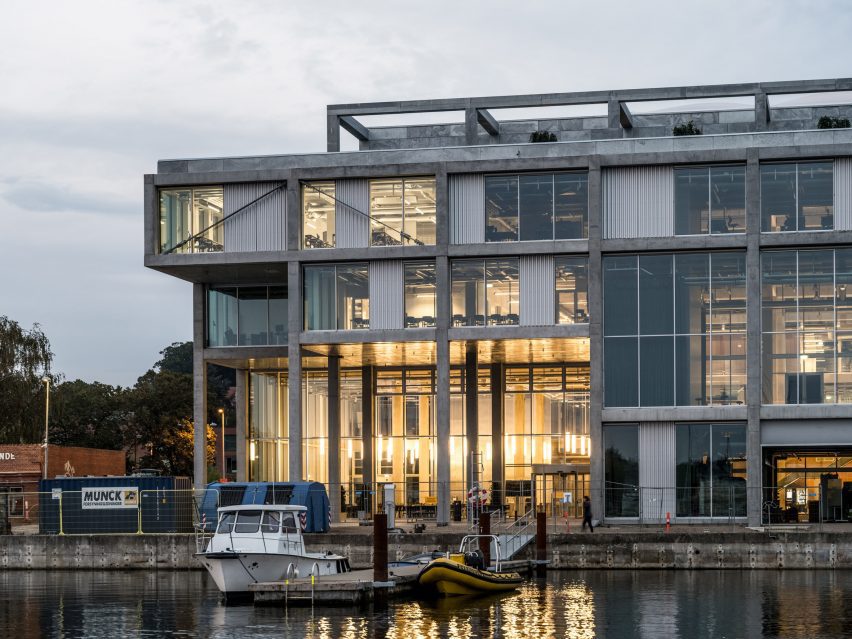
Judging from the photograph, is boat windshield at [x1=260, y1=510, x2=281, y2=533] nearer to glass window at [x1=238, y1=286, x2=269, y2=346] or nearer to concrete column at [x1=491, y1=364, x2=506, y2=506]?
glass window at [x1=238, y1=286, x2=269, y2=346]

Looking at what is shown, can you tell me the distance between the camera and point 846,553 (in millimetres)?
A: 54312

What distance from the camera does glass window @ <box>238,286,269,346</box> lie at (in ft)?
234

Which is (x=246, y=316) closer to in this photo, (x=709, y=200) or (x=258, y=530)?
(x=709, y=200)

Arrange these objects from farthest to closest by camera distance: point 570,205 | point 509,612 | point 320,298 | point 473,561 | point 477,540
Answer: point 320,298
point 570,205
point 477,540
point 473,561
point 509,612

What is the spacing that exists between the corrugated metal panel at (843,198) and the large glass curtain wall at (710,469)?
380 inches

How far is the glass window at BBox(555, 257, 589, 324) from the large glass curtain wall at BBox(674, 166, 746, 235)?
4516 millimetres

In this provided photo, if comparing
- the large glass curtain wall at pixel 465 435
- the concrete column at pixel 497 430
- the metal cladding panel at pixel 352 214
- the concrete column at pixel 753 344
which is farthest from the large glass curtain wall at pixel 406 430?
the concrete column at pixel 753 344

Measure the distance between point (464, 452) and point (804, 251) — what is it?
69.8ft

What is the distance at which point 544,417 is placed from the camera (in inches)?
2916

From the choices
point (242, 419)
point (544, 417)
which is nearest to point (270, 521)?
point (544, 417)

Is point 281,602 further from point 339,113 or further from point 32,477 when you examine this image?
point 32,477

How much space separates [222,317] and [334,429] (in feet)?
27.1

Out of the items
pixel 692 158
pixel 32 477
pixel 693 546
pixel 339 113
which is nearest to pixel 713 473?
pixel 693 546

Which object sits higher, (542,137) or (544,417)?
(542,137)
